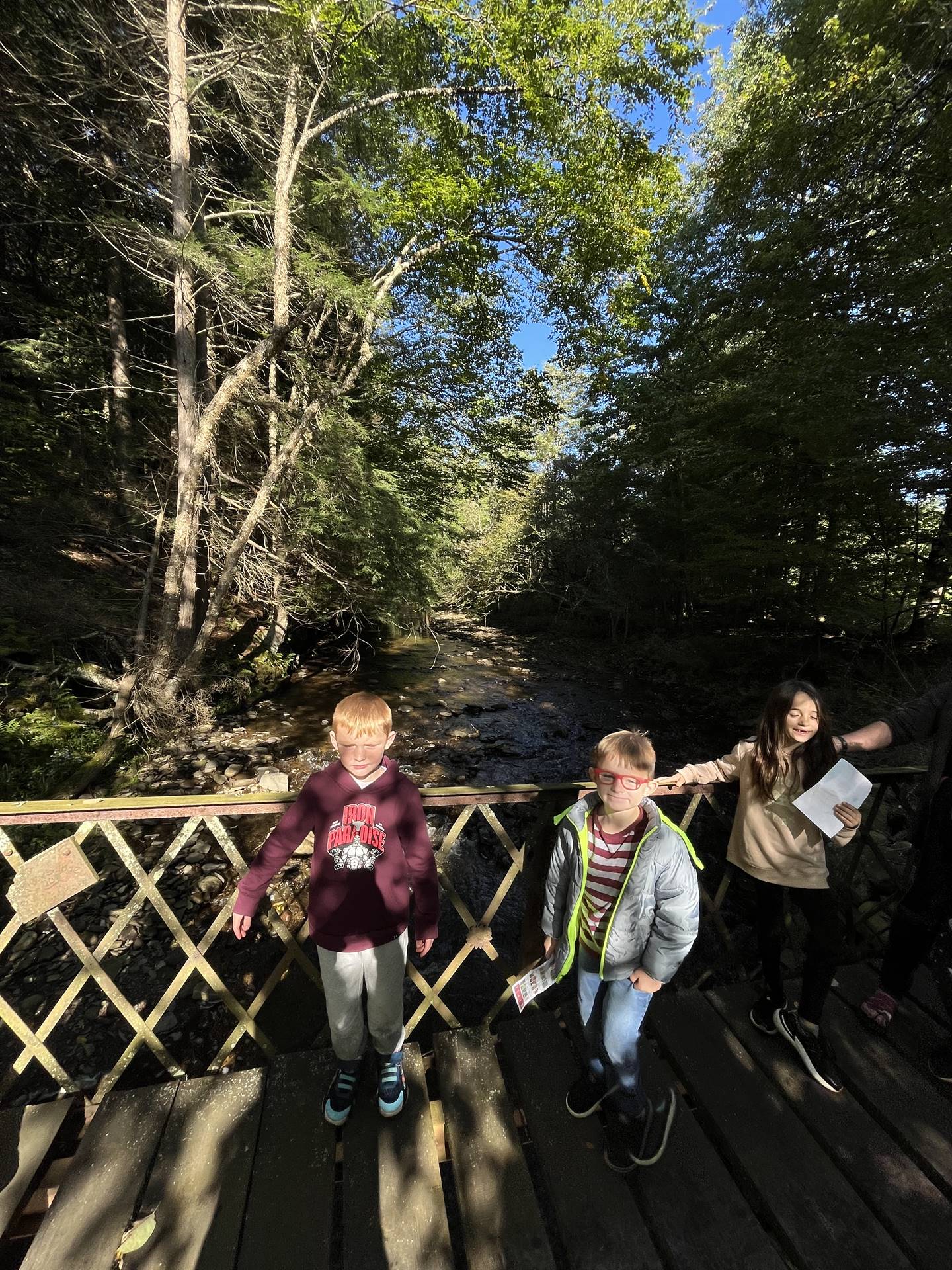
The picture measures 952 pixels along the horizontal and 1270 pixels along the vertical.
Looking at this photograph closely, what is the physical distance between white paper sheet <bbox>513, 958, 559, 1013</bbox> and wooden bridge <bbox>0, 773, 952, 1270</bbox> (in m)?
0.40

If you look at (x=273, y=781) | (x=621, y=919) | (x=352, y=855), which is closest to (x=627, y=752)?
(x=621, y=919)

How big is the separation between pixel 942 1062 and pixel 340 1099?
274 cm

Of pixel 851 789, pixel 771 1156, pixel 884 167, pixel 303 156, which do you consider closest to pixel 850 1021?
pixel 771 1156

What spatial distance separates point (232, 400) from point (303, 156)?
4.86 m

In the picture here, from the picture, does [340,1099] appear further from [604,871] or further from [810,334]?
[810,334]

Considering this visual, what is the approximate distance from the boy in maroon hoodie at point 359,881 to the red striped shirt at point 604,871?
0.67m

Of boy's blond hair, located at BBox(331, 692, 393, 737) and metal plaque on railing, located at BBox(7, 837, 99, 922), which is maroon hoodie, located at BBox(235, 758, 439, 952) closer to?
boy's blond hair, located at BBox(331, 692, 393, 737)

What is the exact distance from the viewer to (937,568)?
8.84 m

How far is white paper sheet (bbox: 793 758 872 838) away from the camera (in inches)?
82.5

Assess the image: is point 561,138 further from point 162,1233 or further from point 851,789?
point 162,1233

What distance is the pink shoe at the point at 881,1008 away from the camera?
7.98ft

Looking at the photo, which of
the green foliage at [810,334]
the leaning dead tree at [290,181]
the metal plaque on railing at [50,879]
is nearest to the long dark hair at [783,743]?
the metal plaque on railing at [50,879]

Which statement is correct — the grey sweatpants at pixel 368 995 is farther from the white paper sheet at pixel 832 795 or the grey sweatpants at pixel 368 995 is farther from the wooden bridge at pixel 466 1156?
the white paper sheet at pixel 832 795

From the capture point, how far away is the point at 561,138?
7695 millimetres
